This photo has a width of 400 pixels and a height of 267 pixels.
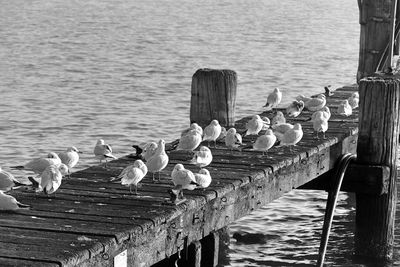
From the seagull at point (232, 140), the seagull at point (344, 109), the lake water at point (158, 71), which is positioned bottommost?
the lake water at point (158, 71)

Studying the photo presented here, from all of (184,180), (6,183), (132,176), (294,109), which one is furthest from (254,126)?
(6,183)

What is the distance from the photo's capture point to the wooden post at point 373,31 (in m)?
18.0

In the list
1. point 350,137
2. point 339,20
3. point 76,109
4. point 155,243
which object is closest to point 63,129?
point 76,109

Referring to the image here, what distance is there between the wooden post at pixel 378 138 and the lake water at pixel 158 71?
146 centimetres

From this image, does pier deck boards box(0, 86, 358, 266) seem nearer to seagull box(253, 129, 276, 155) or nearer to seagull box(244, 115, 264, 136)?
seagull box(253, 129, 276, 155)

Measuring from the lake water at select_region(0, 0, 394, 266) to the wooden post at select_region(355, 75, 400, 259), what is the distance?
4.79 feet

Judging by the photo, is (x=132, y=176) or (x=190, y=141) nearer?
(x=132, y=176)

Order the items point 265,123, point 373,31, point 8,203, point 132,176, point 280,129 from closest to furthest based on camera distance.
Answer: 1. point 8,203
2. point 132,176
3. point 280,129
4. point 265,123
5. point 373,31

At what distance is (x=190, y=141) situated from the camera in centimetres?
1239

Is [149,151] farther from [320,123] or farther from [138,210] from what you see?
[138,210]

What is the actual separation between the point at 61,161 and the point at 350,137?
163 inches

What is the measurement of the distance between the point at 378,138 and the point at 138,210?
15.1ft

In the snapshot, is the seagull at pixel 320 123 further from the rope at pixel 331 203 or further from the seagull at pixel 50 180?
the seagull at pixel 50 180

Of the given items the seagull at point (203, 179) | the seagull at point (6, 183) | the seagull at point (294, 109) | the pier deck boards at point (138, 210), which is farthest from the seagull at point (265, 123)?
the seagull at point (6, 183)
